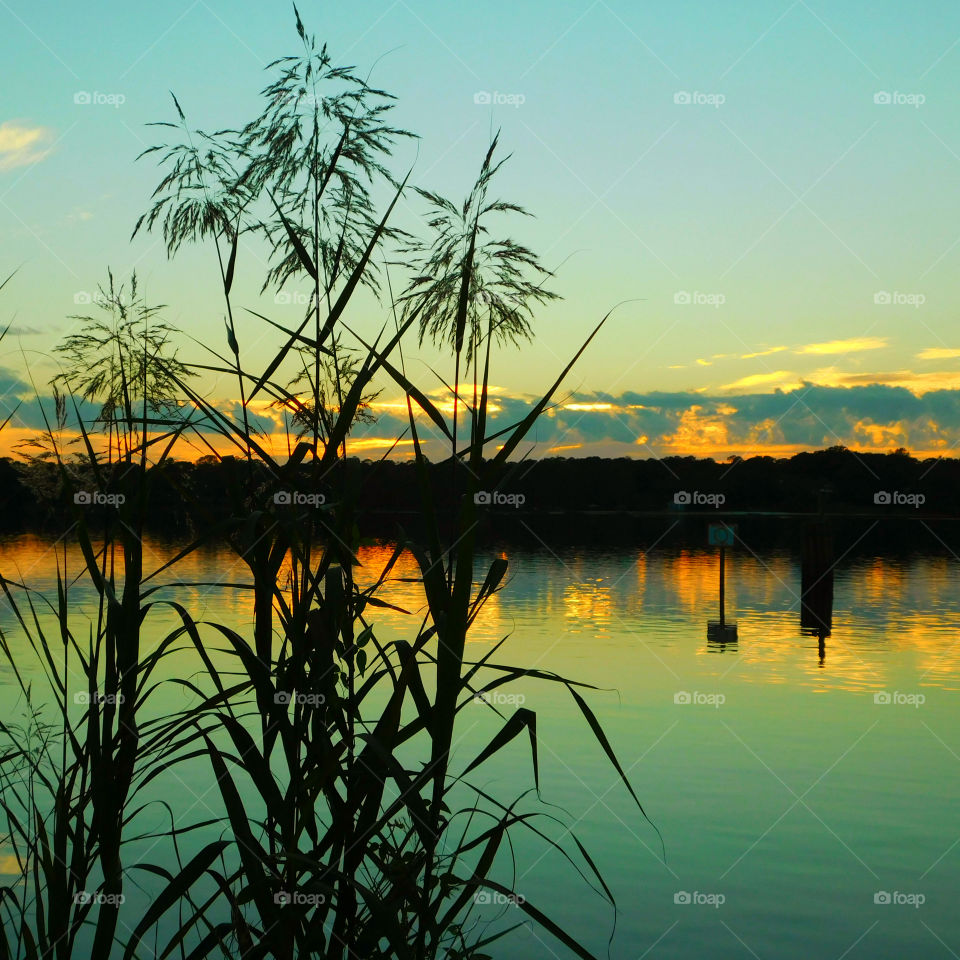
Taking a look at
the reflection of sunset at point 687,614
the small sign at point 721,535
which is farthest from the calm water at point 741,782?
the small sign at point 721,535

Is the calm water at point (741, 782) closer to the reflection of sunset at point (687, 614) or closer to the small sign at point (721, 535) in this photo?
the reflection of sunset at point (687, 614)

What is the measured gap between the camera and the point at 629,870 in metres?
5.77

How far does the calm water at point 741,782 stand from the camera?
5203mm

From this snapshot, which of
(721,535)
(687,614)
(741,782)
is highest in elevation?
(721,535)

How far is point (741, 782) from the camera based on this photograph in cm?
761

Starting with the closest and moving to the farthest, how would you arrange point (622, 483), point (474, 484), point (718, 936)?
point (474, 484) → point (718, 936) → point (622, 483)

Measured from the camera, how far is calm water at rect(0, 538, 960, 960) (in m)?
5.20

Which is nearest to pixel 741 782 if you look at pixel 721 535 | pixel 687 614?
pixel 721 535

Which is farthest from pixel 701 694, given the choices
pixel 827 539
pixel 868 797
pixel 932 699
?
pixel 827 539

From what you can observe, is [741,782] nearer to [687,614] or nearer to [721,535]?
[721,535]

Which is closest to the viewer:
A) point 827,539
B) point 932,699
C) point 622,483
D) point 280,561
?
point 280,561

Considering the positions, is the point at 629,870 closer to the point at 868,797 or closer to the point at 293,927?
the point at 868,797

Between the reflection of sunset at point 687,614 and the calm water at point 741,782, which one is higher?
the reflection of sunset at point 687,614

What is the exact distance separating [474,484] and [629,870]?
4.51m
